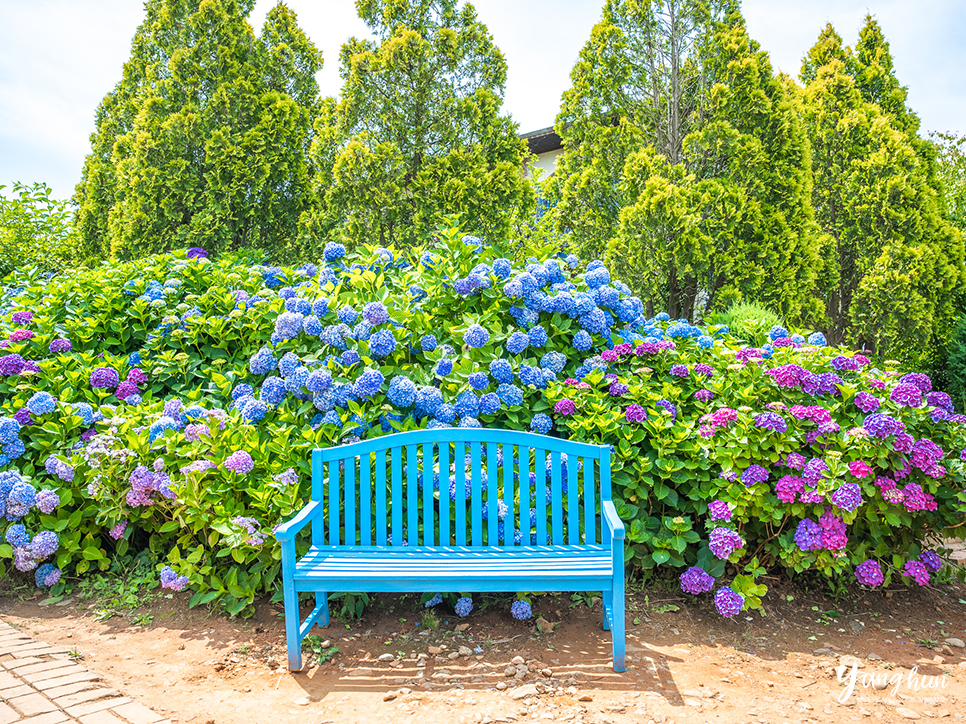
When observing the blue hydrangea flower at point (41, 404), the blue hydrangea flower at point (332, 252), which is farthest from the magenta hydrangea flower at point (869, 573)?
the blue hydrangea flower at point (41, 404)

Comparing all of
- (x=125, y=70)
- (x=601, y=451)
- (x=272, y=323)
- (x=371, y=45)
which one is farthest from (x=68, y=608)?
(x=125, y=70)

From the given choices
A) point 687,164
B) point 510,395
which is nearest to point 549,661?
point 510,395

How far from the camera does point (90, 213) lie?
362 inches

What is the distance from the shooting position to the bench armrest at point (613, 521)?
2.54m

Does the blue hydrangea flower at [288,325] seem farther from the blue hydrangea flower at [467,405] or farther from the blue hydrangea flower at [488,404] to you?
the blue hydrangea flower at [488,404]

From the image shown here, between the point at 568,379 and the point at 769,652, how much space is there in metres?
1.61

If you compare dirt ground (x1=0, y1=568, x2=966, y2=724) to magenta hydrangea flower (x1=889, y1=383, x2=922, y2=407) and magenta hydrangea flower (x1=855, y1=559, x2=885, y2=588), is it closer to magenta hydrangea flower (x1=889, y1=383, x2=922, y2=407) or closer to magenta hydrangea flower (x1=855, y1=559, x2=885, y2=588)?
magenta hydrangea flower (x1=855, y1=559, x2=885, y2=588)

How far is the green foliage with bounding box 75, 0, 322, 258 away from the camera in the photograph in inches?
297

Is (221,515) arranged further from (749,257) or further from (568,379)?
(749,257)

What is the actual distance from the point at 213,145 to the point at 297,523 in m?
6.23

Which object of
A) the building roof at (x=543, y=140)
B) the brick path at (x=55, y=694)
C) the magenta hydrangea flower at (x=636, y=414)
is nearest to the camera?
the brick path at (x=55, y=694)

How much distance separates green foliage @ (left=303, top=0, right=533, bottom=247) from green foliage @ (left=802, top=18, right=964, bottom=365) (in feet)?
15.2

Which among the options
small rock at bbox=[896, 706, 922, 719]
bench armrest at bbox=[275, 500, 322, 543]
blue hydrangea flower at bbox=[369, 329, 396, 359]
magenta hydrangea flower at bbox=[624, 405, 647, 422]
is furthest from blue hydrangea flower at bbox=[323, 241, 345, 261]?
small rock at bbox=[896, 706, 922, 719]

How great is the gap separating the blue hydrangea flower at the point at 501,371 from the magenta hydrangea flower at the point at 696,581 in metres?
1.29
